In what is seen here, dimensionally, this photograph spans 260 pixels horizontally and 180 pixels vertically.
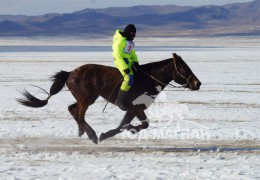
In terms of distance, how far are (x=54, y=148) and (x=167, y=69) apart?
2.19m

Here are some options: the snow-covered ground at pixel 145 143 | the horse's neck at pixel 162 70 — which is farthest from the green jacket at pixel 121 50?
the snow-covered ground at pixel 145 143

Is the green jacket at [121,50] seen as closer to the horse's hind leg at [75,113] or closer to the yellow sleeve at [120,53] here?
the yellow sleeve at [120,53]

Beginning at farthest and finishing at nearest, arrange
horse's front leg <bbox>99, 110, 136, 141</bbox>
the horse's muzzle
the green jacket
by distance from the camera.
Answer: horse's front leg <bbox>99, 110, 136, 141</bbox> → the horse's muzzle → the green jacket

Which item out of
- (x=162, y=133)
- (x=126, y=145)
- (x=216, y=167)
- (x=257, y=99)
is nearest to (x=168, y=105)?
(x=257, y=99)

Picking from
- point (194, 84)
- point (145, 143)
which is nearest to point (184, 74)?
point (194, 84)

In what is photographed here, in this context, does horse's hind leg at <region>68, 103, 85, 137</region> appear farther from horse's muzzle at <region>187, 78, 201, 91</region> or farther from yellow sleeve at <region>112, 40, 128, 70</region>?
horse's muzzle at <region>187, 78, 201, 91</region>

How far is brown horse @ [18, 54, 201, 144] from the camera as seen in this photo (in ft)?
28.9

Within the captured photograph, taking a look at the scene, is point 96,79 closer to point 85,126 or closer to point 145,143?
point 85,126

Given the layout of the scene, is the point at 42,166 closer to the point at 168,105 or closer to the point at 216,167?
the point at 216,167

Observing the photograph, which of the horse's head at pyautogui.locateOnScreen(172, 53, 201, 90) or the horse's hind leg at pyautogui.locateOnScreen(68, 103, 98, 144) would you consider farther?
the horse's hind leg at pyautogui.locateOnScreen(68, 103, 98, 144)

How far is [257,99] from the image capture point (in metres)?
16.5

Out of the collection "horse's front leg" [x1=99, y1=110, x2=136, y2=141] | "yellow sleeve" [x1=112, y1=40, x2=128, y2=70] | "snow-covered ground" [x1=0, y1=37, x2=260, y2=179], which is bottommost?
"snow-covered ground" [x1=0, y1=37, x2=260, y2=179]

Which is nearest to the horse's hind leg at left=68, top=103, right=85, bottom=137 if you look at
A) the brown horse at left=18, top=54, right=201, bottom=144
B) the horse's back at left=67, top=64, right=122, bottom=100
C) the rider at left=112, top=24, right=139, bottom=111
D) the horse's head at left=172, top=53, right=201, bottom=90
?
the brown horse at left=18, top=54, right=201, bottom=144

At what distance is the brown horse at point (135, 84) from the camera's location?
8797 millimetres
